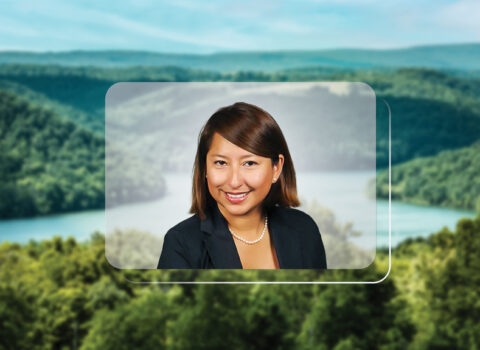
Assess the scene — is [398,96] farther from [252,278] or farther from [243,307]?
[243,307]

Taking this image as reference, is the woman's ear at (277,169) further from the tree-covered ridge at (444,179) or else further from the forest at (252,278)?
the tree-covered ridge at (444,179)

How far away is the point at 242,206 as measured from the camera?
0.96m

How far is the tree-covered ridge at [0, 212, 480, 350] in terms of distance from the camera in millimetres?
7344

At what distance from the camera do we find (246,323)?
294 inches

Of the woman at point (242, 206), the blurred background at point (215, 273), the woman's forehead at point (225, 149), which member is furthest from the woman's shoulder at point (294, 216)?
the blurred background at point (215, 273)

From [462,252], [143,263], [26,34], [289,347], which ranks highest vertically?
[26,34]

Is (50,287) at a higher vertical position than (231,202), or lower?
lower

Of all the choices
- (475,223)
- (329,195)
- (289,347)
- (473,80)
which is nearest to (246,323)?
(289,347)

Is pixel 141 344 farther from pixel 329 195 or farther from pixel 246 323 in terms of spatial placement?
pixel 329 195

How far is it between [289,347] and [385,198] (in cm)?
694

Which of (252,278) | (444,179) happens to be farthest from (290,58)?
(252,278)

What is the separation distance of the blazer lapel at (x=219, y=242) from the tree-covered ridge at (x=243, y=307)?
21.0 ft

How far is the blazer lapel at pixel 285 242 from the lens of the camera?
973 millimetres

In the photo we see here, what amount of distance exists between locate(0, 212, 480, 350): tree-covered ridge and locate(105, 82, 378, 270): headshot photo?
6.39 meters
